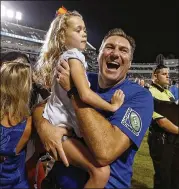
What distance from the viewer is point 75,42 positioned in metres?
2.18

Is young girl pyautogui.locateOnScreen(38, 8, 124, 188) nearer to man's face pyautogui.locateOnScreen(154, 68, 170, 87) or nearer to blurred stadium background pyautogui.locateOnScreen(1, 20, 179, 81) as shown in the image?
man's face pyautogui.locateOnScreen(154, 68, 170, 87)

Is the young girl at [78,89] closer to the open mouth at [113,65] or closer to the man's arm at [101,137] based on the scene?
the man's arm at [101,137]

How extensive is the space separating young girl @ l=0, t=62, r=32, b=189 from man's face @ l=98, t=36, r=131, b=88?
23.9 inches

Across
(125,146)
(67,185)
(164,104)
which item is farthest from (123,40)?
(164,104)

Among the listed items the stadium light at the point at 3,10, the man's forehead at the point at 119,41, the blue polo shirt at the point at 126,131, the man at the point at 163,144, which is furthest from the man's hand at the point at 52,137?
the stadium light at the point at 3,10

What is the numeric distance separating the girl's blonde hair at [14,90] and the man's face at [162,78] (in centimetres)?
265

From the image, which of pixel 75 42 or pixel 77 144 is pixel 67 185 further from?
pixel 75 42

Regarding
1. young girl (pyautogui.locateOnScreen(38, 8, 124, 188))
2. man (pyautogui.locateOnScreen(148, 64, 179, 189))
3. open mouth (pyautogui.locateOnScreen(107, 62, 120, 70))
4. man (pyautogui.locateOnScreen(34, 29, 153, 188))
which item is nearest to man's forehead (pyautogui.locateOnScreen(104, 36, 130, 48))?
man (pyautogui.locateOnScreen(34, 29, 153, 188))

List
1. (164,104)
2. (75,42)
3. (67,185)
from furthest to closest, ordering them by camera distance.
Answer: (164,104) < (75,42) < (67,185)

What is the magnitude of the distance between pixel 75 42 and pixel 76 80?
0.74 metres

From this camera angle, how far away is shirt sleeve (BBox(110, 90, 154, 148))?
148 centimetres

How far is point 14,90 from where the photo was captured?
200 centimetres

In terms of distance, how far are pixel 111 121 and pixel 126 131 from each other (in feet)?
0.36

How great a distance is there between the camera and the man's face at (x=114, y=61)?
1793 mm
